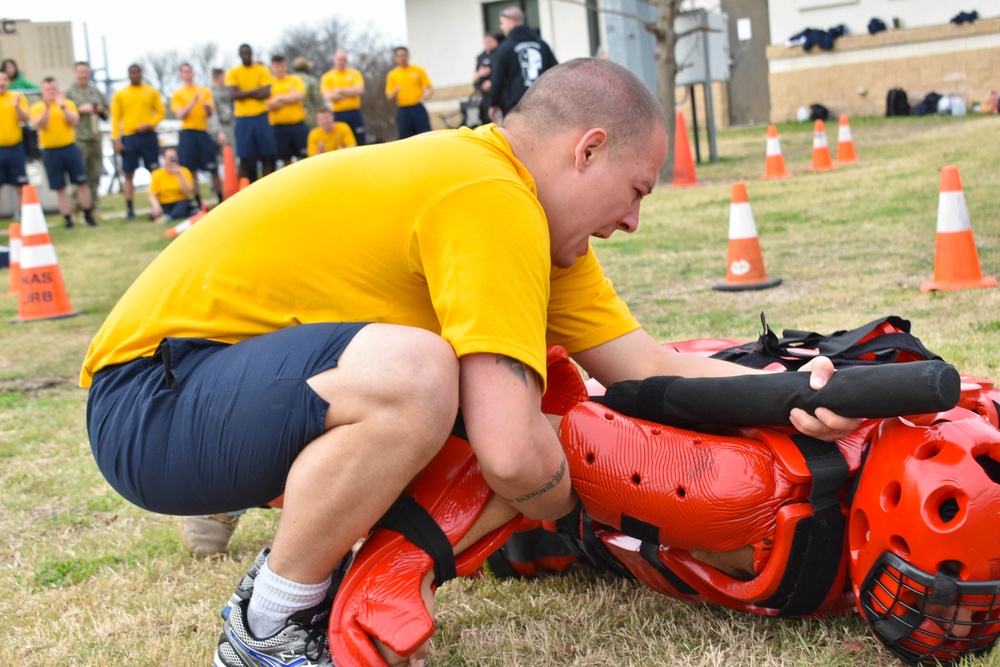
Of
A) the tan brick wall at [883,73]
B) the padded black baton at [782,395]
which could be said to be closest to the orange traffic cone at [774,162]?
the tan brick wall at [883,73]

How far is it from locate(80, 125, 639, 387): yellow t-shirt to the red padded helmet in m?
0.65

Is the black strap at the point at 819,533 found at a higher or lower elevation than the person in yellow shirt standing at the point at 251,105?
lower

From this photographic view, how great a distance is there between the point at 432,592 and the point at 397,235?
685mm

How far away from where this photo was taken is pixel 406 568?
196cm

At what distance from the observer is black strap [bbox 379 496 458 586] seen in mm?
2002

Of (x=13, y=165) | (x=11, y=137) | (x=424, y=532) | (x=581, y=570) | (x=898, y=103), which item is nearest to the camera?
(x=424, y=532)

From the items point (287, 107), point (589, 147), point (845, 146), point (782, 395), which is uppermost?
point (287, 107)

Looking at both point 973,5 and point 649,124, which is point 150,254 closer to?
point 649,124

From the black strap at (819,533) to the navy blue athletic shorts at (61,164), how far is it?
14.5 meters

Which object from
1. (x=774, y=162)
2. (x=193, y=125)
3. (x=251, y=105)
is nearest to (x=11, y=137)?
(x=193, y=125)

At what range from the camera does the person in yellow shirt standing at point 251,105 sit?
14.2 meters

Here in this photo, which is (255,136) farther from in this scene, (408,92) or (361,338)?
(361,338)

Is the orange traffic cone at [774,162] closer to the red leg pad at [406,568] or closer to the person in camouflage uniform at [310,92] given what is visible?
the person in camouflage uniform at [310,92]

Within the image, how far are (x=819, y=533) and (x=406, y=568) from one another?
2.53 feet
